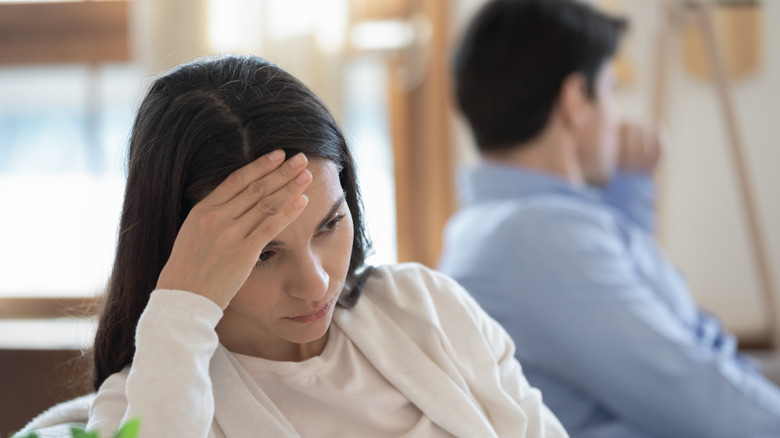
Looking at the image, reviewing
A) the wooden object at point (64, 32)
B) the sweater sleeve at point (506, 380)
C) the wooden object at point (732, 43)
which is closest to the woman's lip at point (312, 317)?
the sweater sleeve at point (506, 380)

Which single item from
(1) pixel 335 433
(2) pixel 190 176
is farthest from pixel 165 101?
(1) pixel 335 433

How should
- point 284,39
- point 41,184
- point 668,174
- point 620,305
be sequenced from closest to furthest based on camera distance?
point 620,305 → point 284,39 → point 41,184 → point 668,174

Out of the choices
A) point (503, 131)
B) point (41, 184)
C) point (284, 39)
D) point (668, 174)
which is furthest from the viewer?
point (668, 174)

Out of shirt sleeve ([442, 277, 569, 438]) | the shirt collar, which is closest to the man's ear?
the shirt collar

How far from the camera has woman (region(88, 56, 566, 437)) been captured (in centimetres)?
89

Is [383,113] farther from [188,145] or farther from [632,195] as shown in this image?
[188,145]

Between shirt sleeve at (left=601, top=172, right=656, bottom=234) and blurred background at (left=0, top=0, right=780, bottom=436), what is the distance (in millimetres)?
568

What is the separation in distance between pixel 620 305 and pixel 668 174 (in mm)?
1812

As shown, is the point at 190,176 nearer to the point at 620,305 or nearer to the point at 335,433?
the point at 335,433

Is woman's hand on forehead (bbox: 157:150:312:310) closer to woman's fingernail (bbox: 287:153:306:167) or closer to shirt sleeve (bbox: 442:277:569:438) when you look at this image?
woman's fingernail (bbox: 287:153:306:167)

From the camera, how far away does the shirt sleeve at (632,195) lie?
87.9 inches

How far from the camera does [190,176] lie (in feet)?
3.07

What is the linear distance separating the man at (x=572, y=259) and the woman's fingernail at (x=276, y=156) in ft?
2.37

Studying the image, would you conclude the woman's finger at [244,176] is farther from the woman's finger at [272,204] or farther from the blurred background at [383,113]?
the blurred background at [383,113]
